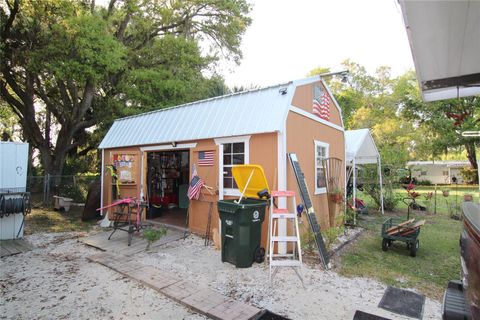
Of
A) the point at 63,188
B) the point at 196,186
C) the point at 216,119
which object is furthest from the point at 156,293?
the point at 63,188

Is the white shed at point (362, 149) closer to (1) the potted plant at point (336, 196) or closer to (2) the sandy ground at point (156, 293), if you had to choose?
(1) the potted plant at point (336, 196)

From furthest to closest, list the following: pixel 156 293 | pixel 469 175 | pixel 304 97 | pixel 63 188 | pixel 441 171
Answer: pixel 441 171
pixel 469 175
pixel 63 188
pixel 304 97
pixel 156 293

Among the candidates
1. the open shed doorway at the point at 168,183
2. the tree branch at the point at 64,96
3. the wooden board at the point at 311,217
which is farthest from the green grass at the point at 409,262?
the tree branch at the point at 64,96

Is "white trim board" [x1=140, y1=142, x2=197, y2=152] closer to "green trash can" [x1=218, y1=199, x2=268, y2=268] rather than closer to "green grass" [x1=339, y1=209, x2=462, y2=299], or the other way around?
"green trash can" [x1=218, y1=199, x2=268, y2=268]

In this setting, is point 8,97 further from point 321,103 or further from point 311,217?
point 311,217

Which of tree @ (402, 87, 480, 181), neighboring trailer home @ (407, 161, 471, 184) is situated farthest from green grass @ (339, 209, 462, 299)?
neighboring trailer home @ (407, 161, 471, 184)

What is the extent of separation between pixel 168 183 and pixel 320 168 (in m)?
5.71

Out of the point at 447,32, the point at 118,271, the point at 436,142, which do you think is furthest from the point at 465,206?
the point at 436,142

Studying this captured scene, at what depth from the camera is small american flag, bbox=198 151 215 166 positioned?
21.7ft

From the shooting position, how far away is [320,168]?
7.30m

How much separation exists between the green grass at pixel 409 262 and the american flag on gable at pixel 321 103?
129 inches

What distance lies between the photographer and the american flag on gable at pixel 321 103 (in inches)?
279

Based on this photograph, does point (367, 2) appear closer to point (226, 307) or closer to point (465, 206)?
point (465, 206)

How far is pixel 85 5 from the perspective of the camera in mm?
12180
